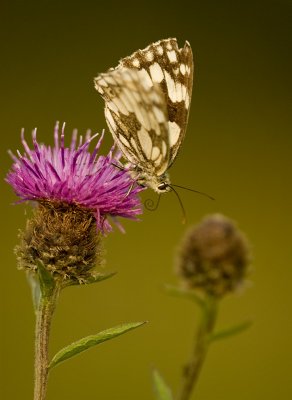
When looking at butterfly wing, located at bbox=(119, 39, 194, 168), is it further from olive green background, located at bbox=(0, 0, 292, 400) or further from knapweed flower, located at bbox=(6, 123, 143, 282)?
olive green background, located at bbox=(0, 0, 292, 400)

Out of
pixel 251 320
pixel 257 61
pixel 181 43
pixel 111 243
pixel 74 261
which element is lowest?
pixel 111 243

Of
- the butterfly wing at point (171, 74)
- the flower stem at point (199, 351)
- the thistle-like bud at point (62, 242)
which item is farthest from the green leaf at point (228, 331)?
the butterfly wing at point (171, 74)

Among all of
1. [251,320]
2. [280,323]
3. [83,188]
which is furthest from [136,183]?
[280,323]

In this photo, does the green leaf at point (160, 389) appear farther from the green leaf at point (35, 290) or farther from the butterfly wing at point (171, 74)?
the butterfly wing at point (171, 74)

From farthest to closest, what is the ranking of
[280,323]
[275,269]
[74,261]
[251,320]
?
[275,269] → [280,323] → [74,261] → [251,320]

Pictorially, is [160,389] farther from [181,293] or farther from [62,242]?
Answer: [62,242]

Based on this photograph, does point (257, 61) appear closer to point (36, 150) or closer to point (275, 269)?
point (275, 269)

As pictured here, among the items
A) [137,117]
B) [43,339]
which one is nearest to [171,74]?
[137,117]

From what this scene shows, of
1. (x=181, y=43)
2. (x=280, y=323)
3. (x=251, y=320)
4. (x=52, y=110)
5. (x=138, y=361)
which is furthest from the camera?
(x=181, y=43)
